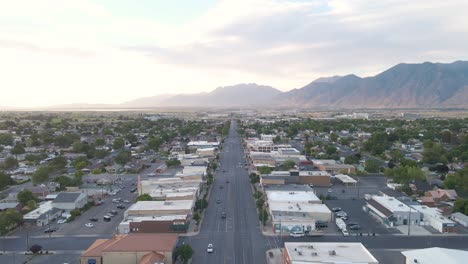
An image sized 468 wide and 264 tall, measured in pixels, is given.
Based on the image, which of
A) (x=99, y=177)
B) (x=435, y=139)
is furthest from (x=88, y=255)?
(x=435, y=139)

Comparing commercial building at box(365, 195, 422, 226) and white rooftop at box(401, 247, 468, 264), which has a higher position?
white rooftop at box(401, 247, 468, 264)

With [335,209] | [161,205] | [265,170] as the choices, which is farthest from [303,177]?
[161,205]

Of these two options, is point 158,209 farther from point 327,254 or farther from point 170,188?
point 327,254

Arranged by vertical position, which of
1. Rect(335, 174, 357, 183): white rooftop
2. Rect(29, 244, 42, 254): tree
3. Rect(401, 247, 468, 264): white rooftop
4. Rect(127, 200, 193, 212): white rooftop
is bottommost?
Rect(29, 244, 42, 254): tree

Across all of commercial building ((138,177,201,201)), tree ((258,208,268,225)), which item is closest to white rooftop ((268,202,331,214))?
tree ((258,208,268,225))

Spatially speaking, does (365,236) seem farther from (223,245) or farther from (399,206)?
(223,245)

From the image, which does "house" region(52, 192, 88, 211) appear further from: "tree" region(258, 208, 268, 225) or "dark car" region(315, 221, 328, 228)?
"dark car" region(315, 221, 328, 228)

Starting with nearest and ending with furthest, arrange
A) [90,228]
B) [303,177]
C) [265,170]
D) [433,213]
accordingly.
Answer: [90,228], [433,213], [303,177], [265,170]
